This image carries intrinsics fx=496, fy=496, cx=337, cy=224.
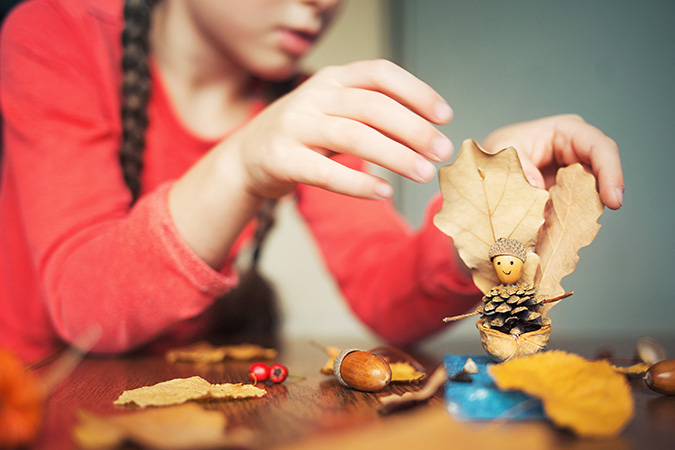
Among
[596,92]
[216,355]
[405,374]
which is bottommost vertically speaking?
[216,355]

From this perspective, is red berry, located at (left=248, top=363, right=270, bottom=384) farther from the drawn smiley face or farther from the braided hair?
the braided hair

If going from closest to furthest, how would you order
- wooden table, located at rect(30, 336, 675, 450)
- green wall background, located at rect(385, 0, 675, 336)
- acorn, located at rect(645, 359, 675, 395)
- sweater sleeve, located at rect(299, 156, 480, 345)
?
wooden table, located at rect(30, 336, 675, 450) < acorn, located at rect(645, 359, 675, 395) < sweater sleeve, located at rect(299, 156, 480, 345) < green wall background, located at rect(385, 0, 675, 336)

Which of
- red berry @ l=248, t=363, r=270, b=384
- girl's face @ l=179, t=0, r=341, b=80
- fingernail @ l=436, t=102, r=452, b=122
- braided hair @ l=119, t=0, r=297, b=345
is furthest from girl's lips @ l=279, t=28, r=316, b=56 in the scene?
red berry @ l=248, t=363, r=270, b=384

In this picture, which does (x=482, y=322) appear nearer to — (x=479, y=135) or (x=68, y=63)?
(x=68, y=63)

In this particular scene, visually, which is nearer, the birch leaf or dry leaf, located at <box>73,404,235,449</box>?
dry leaf, located at <box>73,404,235,449</box>

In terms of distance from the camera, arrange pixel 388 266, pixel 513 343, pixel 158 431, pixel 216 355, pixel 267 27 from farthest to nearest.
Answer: pixel 388 266, pixel 267 27, pixel 216 355, pixel 513 343, pixel 158 431

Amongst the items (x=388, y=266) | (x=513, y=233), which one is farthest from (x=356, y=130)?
(x=388, y=266)

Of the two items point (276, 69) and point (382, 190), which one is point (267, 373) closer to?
point (382, 190)
